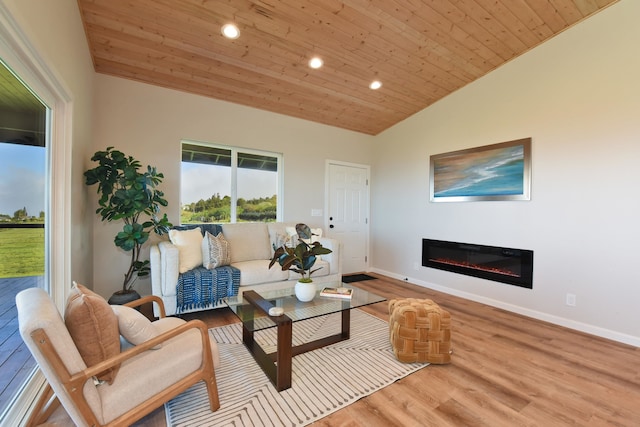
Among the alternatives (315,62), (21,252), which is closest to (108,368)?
(21,252)

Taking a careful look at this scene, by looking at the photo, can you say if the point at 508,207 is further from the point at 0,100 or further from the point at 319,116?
the point at 0,100

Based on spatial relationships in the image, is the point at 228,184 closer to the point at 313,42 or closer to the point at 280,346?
the point at 313,42

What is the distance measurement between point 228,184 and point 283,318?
2608mm

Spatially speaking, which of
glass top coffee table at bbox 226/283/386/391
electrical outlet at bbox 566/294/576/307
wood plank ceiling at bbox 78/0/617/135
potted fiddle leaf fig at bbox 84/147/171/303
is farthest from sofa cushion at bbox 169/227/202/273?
electrical outlet at bbox 566/294/576/307

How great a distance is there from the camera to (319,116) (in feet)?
14.4

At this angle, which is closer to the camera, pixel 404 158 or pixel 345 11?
pixel 345 11

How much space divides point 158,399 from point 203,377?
0.75 ft

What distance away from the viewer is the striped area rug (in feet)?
5.15

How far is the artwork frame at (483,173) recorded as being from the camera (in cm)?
325

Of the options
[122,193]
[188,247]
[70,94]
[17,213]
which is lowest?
[188,247]

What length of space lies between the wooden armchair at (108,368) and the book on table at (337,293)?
1.05m

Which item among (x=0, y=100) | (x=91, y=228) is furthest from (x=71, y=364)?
(x=91, y=228)

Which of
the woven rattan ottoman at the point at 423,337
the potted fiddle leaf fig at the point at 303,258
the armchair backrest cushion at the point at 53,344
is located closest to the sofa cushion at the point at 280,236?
the potted fiddle leaf fig at the point at 303,258

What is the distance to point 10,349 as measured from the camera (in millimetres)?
1570
